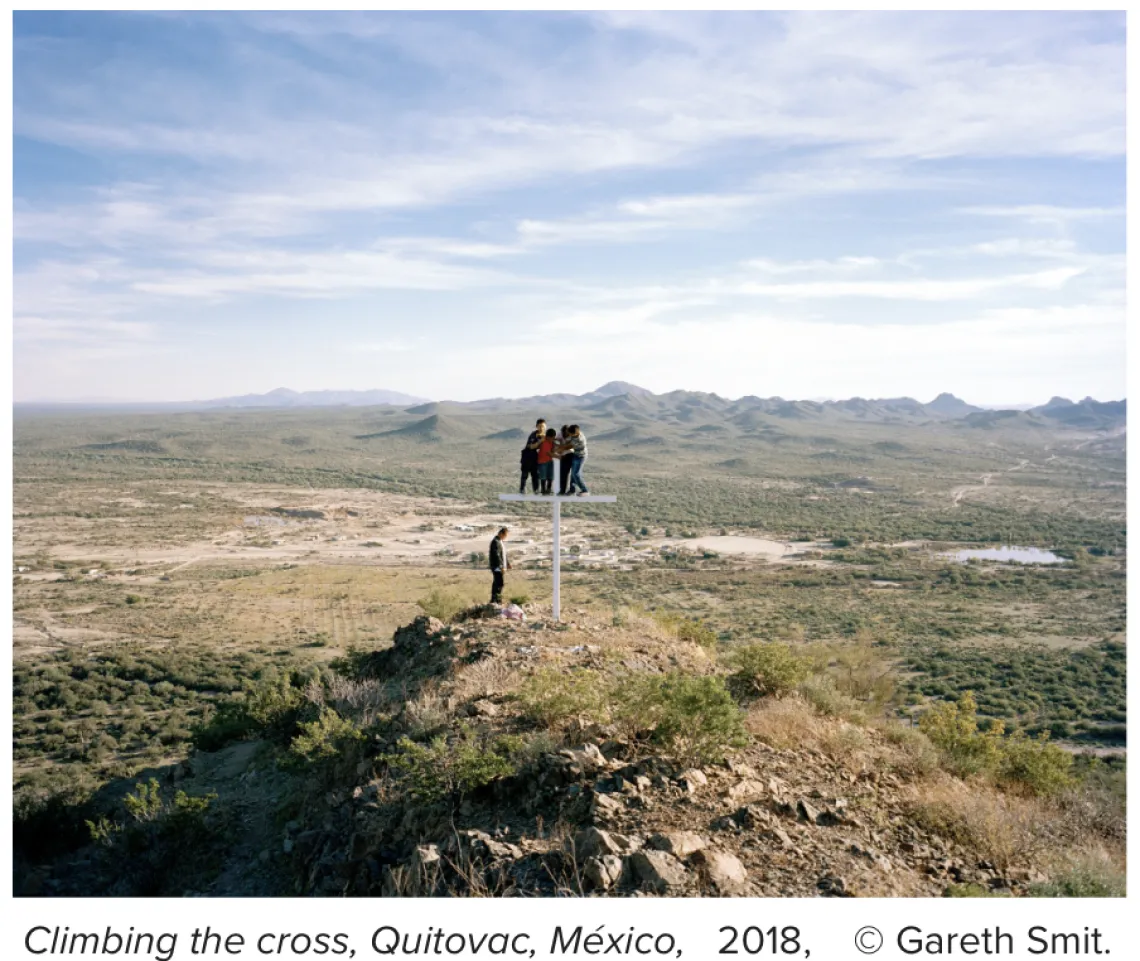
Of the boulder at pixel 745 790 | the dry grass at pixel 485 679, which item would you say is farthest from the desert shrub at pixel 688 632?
the boulder at pixel 745 790

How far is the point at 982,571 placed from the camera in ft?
139

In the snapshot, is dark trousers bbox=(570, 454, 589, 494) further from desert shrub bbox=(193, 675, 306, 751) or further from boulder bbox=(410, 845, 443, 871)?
boulder bbox=(410, 845, 443, 871)

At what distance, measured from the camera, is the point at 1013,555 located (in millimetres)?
49156

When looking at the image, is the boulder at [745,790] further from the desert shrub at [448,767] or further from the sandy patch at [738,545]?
the sandy patch at [738,545]

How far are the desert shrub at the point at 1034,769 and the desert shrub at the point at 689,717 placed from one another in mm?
2817

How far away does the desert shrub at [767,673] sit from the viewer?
9406mm

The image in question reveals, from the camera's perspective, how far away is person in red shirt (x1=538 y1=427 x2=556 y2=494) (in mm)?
10969

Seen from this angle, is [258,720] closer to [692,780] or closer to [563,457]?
[563,457]

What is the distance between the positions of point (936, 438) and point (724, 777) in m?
169

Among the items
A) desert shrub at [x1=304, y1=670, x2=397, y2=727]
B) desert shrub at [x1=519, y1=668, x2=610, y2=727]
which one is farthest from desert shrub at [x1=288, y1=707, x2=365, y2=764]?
desert shrub at [x1=519, y1=668, x2=610, y2=727]

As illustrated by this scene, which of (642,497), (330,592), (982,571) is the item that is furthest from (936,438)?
(330,592)

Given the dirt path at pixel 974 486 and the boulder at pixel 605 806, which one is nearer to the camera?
the boulder at pixel 605 806

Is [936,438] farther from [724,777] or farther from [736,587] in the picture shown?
[724,777]

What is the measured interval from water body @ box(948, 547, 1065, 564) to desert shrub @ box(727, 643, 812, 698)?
137 ft
